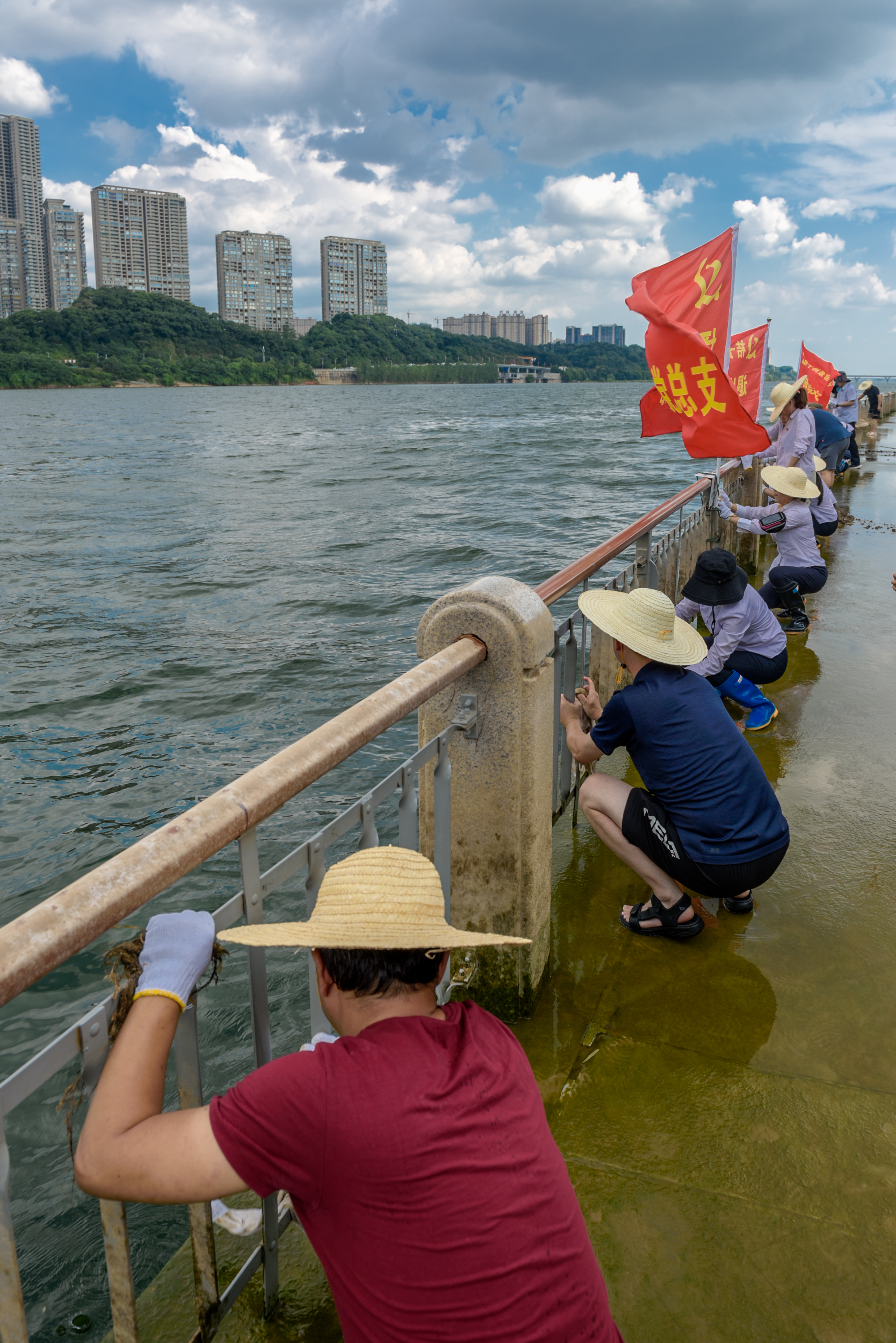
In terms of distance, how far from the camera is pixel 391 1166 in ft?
4.44

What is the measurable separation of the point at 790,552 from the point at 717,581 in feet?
8.88

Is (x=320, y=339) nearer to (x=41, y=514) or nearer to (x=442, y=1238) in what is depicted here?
(x=41, y=514)

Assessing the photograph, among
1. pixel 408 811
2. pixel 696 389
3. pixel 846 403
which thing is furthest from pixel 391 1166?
pixel 846 403

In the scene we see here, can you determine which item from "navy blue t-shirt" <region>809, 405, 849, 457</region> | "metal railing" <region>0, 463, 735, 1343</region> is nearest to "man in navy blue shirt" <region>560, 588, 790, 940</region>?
"metal railing" <region>0, 463, 735, 1343</region>

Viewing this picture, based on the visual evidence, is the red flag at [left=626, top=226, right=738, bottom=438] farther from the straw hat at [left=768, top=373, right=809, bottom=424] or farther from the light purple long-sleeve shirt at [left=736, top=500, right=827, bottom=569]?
the straw hat at [left=768, top=373, right=809, bottom=424]

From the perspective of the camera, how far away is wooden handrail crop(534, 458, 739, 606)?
11.6 ft

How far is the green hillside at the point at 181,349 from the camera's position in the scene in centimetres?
11894

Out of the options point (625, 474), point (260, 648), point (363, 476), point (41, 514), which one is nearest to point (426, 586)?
point (260, 648)

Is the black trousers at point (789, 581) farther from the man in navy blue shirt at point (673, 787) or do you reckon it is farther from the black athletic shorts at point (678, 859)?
the black athletic shorts at point (678, 859)

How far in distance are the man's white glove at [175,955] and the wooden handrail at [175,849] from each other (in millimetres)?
72

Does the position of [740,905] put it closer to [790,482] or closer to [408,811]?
[408,811]

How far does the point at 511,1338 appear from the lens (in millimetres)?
1361

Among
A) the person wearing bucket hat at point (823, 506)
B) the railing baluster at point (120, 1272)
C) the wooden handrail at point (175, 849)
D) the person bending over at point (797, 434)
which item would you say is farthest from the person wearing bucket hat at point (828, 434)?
the railing baluster at point (120, 1272)

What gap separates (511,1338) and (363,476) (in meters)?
34.4
